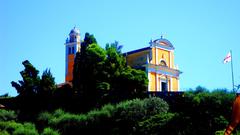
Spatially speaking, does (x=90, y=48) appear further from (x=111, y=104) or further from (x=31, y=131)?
(x=31, y=131)

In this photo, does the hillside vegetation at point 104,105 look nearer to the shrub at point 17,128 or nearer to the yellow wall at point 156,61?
the shrub at point 17,128

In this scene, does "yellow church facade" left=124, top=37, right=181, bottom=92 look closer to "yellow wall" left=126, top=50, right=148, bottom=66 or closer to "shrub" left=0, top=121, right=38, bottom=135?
"yellow wall" left=126, top=50, right=148, bottom=66

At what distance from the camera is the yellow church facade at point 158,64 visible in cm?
4724

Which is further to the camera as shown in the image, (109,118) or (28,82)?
(28,82)

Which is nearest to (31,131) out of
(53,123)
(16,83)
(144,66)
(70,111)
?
(53,123)

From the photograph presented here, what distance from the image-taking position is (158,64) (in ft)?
158

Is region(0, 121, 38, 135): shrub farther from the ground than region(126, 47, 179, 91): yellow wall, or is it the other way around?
region(126, 47, 179, 91): yellow wall

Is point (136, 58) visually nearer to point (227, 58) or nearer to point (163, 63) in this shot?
point (163, 63)

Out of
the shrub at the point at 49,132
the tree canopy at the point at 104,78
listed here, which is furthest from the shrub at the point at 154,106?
the shrub at the point at 49,132

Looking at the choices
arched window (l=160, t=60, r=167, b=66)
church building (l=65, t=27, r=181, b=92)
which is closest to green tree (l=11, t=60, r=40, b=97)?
church building (l=65, t=27, r=181, b=92)

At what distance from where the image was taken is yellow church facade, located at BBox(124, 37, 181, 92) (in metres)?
47.2

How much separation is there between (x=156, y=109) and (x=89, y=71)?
863 cm

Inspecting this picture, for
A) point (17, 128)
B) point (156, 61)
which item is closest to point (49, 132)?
point (17, 128)

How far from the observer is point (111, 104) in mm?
35375
